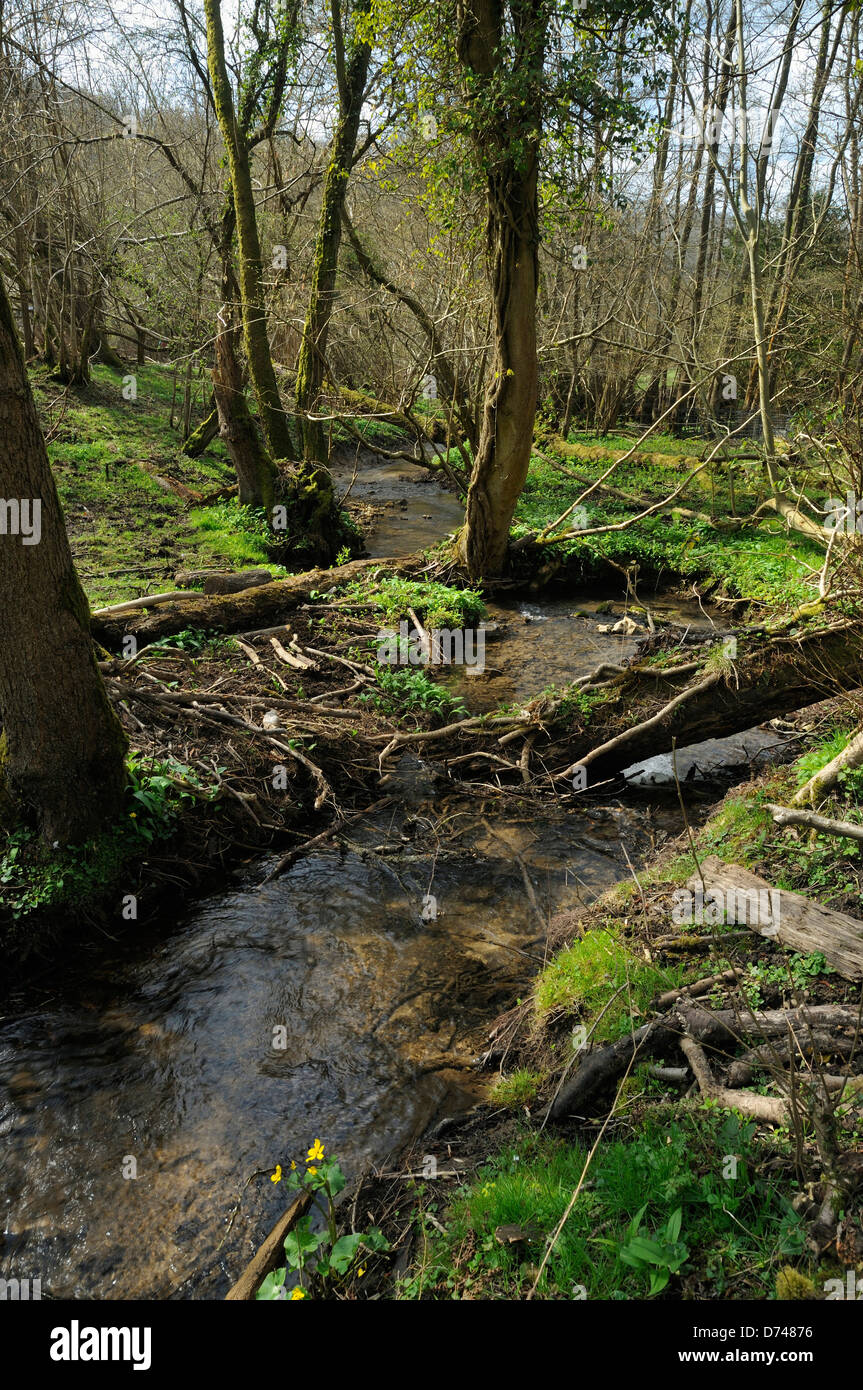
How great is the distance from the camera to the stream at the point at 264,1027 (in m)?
3.58

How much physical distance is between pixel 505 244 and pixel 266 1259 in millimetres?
10277

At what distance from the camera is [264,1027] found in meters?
4.68

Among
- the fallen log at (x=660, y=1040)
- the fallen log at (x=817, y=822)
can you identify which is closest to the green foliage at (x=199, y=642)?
the fallen log at (x=817, y=822)

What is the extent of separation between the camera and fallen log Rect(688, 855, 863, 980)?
3.74 m

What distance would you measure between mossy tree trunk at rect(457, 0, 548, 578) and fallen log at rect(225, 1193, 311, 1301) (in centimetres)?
944

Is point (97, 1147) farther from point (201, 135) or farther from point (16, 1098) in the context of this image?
point (201, 135)

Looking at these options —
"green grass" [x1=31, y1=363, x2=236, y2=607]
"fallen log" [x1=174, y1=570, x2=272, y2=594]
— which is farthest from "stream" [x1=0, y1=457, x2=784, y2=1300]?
"green grass" [x1=31, y1=363, x2=236, y2=607]

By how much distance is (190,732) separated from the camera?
6.64m

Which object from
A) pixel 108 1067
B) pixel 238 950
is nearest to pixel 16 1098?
pixel 108 1067

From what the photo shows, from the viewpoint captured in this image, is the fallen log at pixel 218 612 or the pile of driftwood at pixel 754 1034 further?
the fallen log at pixel 218 612

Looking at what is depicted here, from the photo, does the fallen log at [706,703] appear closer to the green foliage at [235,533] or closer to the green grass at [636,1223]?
the green grass at [636,1223]

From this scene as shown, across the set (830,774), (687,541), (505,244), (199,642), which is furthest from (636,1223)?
(687,541)

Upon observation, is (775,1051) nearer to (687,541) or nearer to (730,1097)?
(730,1097)

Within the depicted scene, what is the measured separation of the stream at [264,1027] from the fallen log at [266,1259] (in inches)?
8.6
